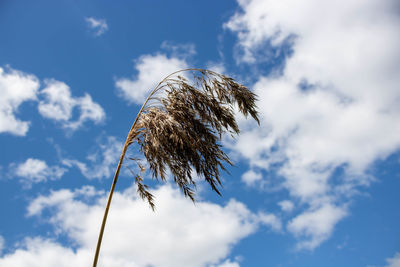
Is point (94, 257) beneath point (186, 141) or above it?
beneath

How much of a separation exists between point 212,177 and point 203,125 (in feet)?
2.24

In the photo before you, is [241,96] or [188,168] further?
[241,96]

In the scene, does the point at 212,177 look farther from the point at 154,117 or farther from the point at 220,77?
the point at 220,77

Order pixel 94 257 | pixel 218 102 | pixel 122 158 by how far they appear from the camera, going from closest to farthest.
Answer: pixel 94 257
pixel 122 158
pixel 218 102

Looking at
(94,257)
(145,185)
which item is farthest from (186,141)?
(94,257)

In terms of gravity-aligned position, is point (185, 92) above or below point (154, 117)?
above

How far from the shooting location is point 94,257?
3670 millimetres

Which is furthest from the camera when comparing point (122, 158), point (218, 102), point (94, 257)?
Result: point (218, 102)

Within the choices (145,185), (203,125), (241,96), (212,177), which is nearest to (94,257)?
(145,185)

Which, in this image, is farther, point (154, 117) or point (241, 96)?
point (241, 96)

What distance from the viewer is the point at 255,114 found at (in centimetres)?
461

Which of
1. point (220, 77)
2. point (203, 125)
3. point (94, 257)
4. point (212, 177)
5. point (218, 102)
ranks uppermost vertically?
point (220, 77)

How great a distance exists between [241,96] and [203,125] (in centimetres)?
71

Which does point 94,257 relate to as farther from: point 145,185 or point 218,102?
point 218,102
